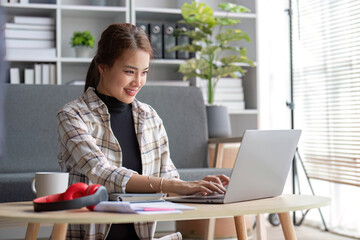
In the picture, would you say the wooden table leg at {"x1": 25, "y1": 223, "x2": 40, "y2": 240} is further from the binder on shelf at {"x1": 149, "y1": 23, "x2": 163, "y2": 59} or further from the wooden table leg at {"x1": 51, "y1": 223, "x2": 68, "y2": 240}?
the binder on shelf at {"x1": 149, "y1": 23, "x2": 163, "y2": 59}

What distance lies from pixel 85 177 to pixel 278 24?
309cm

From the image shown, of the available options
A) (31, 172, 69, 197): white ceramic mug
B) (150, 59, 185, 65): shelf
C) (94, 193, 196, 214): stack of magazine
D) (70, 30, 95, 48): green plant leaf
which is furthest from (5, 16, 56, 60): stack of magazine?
(94, 193, 196, 214): stack of magazine

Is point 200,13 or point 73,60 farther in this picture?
point 73,60

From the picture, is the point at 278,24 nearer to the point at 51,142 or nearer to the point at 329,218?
the point at 329,218

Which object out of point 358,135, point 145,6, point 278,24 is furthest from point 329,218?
point 145,6

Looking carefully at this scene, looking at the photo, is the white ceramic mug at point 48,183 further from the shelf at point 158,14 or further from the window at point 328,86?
the shelf at point 158,14

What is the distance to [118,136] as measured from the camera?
1.63m

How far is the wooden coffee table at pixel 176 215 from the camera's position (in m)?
0.92

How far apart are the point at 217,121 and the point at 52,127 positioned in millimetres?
1072

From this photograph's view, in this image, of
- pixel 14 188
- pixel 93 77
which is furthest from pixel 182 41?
pixel 93 77

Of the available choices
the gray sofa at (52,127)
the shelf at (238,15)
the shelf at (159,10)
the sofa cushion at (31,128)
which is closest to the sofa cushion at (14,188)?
the gray sofa at (52,127)

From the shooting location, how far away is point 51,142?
292cm

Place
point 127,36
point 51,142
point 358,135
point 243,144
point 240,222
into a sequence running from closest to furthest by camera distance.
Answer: point 243,144, point 240,222, point 127,36, point 51,142, point 358,135

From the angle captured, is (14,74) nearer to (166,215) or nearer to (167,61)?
(167,61)
